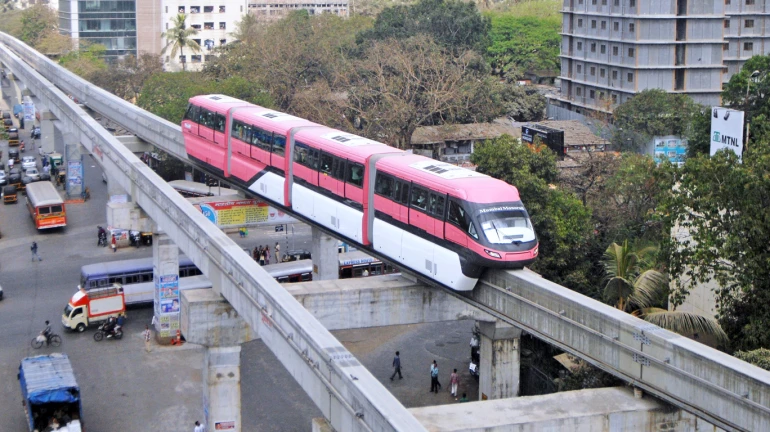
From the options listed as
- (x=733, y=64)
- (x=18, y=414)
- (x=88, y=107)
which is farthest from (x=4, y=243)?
(x=733, y=64)

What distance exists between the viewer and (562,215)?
3447 centimetres

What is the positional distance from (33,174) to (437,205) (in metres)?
48.3

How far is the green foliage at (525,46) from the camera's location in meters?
94.4

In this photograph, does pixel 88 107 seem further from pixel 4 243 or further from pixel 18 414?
pixel 18 414

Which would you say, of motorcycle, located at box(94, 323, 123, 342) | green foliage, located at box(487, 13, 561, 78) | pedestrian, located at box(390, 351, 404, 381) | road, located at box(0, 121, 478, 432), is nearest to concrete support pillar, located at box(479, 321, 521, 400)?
road, located at box(0, 121, 478, 432)

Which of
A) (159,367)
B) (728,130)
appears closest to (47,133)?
(159,367)

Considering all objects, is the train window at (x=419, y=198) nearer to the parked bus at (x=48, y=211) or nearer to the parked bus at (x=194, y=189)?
the parked bus at (x=194, y=189)

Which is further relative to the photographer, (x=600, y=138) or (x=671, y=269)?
(x=600, y=138)

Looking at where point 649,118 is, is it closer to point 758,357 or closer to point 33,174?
point 33,174

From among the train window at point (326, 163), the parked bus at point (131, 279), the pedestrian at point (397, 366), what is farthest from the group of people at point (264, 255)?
the train window at point (326, 163)

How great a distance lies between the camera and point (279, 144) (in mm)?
32406

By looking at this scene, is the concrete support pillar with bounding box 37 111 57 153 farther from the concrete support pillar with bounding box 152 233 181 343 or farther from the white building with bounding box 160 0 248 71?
the concrete support pillar with bounding box 152 233 181 343

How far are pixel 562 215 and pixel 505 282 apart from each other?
1199 centimetres

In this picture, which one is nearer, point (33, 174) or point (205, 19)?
point (33, 174)
